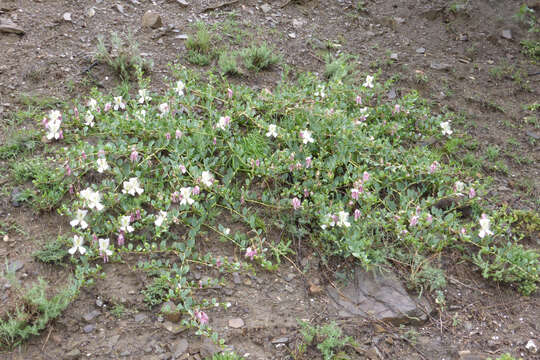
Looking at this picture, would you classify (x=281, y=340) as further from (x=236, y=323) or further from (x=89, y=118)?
(x=89, y=118)

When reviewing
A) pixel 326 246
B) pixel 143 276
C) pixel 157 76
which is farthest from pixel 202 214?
pixel 157 76

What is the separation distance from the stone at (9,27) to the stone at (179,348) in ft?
11.3

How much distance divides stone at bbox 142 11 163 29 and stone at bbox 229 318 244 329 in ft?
10.9

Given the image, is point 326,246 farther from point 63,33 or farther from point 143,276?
point 63,33

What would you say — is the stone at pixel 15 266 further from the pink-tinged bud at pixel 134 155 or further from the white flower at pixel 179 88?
the white flower at pixel 179 88

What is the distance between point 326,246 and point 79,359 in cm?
164

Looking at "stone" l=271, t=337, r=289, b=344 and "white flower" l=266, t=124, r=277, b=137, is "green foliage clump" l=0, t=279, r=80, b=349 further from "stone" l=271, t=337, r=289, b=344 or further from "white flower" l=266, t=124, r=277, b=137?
"white flower" l=266, t=124, r=277, b=137

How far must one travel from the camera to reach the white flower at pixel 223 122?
3.44 metres

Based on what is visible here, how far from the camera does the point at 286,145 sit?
3596mm

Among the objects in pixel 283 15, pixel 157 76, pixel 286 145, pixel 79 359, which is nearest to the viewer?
pixel 79 359

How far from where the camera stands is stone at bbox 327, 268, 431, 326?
9.07ft

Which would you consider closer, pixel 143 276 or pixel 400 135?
pixel 143 276

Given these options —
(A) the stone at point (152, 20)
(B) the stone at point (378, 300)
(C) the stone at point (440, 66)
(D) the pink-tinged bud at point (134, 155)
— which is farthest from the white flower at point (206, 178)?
(C) the stone at point (440, 66)

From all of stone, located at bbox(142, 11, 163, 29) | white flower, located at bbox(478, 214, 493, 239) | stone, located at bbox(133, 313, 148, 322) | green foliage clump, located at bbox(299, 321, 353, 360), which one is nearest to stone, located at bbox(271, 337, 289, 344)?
green foliage clump, located at bbox(299, 321, 353, 360)
